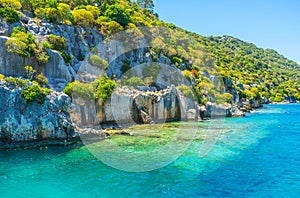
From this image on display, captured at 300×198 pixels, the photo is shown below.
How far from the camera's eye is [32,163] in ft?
71.9

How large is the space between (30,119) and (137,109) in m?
20.2

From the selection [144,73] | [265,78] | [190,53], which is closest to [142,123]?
[144,73]

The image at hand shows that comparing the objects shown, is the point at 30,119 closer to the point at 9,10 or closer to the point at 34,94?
the point at 34,94

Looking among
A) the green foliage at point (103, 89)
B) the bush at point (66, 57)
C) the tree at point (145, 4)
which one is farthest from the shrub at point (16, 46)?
the tree at point (145, 4)

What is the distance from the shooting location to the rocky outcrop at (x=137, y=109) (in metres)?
35.9

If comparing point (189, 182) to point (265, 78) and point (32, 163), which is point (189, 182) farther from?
point (265, 78)

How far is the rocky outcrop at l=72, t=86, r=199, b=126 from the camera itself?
35.9 meters

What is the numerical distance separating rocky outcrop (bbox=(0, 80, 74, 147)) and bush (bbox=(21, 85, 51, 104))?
401 mm

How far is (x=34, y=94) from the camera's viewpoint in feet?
93.1

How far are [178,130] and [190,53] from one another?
46820mm

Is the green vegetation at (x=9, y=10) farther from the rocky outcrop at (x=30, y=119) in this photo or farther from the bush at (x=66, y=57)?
the rocky outcrop at (x=30, y=119)

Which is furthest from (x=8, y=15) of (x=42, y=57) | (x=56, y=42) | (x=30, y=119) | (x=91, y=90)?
(x=30, y=119)

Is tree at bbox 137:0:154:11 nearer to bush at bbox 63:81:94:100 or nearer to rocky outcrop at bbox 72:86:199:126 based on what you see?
rocky outcrop at bbox 72:86:199:126

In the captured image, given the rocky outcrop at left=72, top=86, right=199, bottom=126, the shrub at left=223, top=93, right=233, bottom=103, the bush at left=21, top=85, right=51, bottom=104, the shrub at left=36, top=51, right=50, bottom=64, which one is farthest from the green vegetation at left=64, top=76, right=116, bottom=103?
the shrub at left=223, top=93, right=233, bottom=103
